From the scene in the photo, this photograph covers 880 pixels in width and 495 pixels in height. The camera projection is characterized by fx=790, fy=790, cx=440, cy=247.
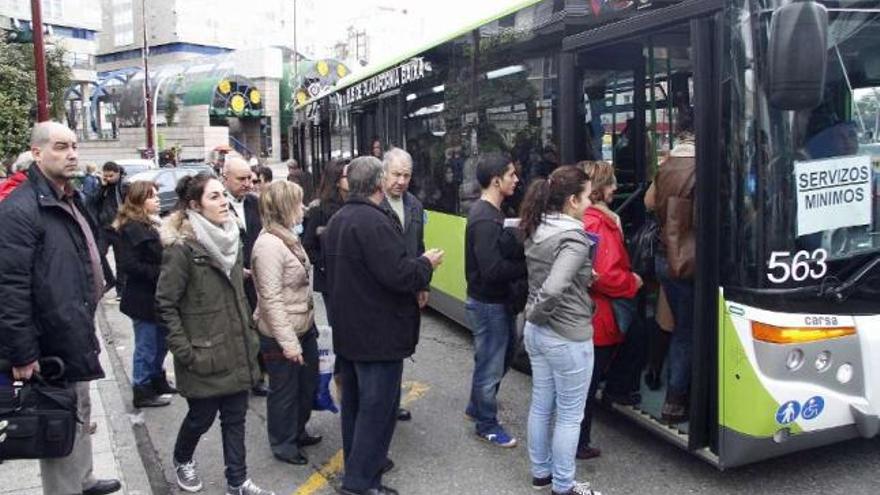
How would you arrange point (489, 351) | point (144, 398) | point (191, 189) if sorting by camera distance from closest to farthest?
1. point (191, 189)
2. point (489, 351)
3. point (144, 398)

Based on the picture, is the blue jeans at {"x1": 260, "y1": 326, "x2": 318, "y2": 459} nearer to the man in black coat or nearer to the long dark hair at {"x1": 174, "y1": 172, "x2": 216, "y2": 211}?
the man in black coat

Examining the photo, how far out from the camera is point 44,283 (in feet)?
11.2

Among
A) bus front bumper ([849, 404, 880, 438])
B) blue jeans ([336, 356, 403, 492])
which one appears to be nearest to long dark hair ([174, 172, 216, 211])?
blue jeans ([336, 356, 403, 492])

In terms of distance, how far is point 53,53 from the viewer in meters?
21.9

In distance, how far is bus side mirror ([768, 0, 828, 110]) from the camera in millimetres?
3348

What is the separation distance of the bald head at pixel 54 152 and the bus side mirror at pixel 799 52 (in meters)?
3.17

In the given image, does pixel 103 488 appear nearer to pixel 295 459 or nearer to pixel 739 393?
pixel 295 459

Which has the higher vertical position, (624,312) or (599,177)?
(599,177)

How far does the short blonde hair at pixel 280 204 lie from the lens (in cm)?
451

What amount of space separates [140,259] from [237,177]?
0.87 m

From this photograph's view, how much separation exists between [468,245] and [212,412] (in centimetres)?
174

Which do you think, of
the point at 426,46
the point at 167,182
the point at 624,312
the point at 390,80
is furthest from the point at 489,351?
the point at 167,182

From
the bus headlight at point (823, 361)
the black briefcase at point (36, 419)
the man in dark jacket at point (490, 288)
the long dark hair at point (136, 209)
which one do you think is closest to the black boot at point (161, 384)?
the long dark hair at point (136, 209)

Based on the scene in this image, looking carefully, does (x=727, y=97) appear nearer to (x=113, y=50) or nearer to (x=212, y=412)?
(x=212, y=412)
